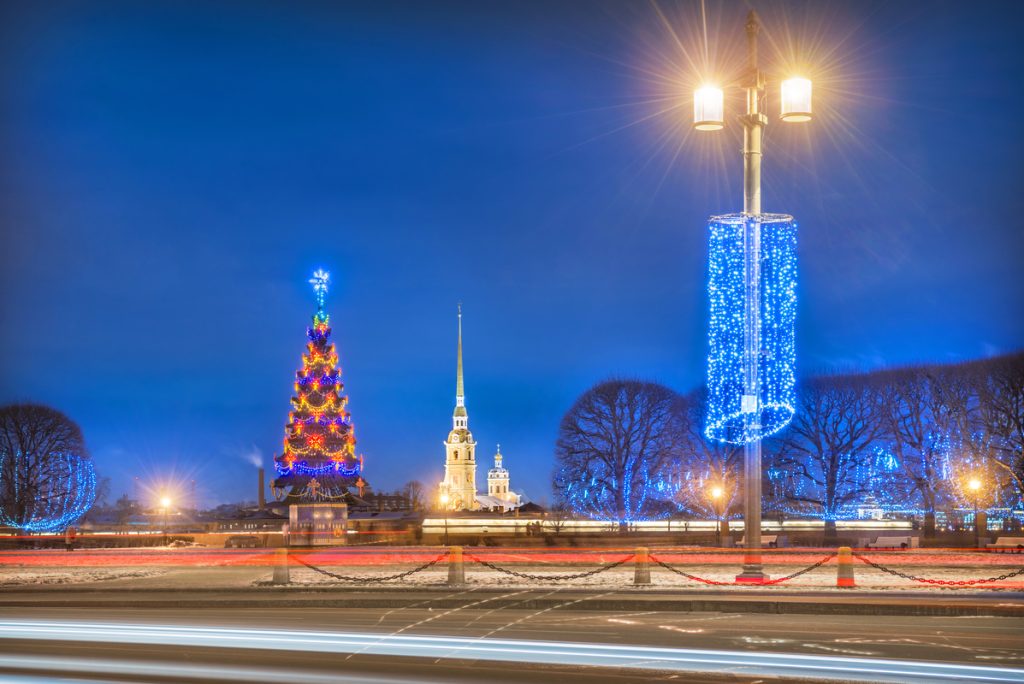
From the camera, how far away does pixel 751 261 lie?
27.2 meters

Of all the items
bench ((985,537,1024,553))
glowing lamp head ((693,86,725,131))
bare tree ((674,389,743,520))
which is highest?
glowing lamp head ((693,86,725,131))

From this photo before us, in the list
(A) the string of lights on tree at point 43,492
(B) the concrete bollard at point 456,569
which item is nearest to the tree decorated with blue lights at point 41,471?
(A) the string of lights on tree at point 43,492

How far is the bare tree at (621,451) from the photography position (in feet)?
218

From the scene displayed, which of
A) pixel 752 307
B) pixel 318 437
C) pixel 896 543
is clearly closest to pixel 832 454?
pixel 896 543

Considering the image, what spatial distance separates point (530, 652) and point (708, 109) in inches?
549

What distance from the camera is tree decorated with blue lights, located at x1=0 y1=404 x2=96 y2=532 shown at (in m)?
74.9

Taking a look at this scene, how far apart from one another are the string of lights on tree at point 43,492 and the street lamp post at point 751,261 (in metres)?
58.2

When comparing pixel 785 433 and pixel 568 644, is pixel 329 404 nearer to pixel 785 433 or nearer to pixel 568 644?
pixel 785 433

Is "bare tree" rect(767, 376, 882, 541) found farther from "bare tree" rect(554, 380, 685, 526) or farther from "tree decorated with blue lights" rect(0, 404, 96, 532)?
"tree decorated with blue lights" rect(0, 404, 96, 532)

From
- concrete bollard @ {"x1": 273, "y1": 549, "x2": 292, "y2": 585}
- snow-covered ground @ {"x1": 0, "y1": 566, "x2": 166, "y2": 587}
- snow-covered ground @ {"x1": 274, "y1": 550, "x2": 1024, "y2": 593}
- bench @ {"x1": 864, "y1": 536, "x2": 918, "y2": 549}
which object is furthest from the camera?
bench @ {"x1": 864, "y1": 536, "x2": 918, "y2": 549}

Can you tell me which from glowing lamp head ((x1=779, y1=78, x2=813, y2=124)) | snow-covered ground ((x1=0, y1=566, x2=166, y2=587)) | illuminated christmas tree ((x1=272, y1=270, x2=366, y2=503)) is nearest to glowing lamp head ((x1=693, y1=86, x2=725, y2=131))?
glowing lamp head ((x1=779, y1=78, x2=813, y2=124))

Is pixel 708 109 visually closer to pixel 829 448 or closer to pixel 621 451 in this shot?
pixel 829 448

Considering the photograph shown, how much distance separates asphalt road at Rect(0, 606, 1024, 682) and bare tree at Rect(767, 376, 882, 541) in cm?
4106

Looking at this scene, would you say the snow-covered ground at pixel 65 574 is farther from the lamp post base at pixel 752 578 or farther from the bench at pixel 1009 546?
the bench at pixel 1009 546
